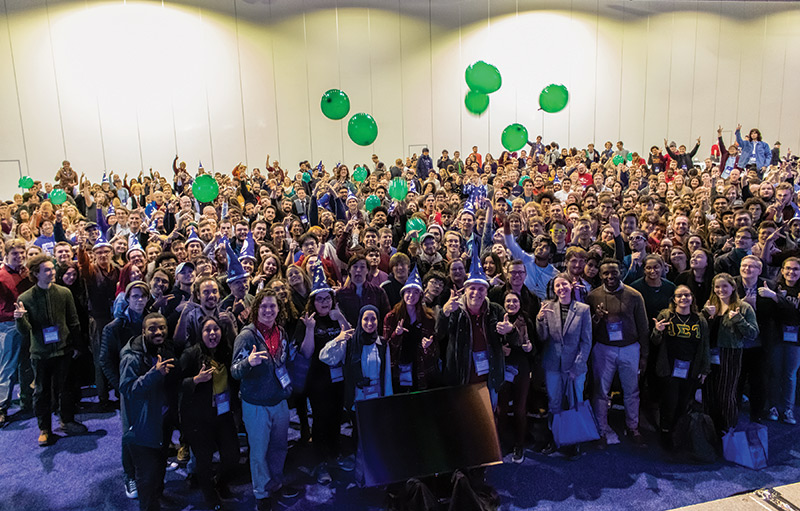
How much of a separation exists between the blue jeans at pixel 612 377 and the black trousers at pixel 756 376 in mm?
1123

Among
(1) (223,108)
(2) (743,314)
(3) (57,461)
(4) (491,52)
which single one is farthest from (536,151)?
(3) (57,461)

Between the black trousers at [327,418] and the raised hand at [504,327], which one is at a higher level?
the raised hand at [504,327]

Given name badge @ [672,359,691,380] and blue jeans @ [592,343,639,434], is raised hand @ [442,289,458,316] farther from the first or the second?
name badge @ [672,359,691,380]

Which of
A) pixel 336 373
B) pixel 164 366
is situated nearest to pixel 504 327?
pixel 336 373

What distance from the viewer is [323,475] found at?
14.9 ft

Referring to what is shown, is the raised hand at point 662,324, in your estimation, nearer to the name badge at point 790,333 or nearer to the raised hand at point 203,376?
the name badge at point 790,333

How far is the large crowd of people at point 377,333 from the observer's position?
158 inches

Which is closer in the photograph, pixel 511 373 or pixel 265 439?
pixel 265 439

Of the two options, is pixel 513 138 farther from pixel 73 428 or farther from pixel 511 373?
pixel 73 428

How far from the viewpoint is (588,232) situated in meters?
6.01

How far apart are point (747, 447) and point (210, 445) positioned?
4166 millimetres

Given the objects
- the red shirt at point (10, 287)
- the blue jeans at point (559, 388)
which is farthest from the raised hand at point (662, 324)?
the red shirt at point (10, 287)

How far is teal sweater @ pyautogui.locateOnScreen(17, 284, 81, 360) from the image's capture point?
4.87m

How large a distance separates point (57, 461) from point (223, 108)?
1413cm
